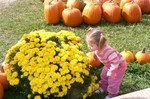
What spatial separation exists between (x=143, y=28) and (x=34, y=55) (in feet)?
9.46

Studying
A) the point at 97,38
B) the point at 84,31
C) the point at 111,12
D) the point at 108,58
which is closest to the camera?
the point at 97,38

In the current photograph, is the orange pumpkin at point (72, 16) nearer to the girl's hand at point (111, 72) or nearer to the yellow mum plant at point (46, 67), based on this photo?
the yellow mum plant at point (46, 67)

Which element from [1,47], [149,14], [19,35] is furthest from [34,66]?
[149,14]

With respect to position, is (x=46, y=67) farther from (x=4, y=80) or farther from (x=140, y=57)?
(x=140, y=57)

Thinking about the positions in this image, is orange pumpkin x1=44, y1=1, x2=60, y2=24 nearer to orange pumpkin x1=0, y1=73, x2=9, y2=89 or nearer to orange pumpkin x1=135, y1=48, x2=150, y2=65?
orange pumpkin x1=135, y1=48, x2=150, y2=65

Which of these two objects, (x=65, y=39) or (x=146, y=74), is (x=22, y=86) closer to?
(x=65, y=39)

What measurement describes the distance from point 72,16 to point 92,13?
0.37m

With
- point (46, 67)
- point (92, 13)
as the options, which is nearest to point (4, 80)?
point (46, 67)

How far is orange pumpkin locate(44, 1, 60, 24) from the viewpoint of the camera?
6.34 meters

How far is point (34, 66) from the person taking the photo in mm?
3879

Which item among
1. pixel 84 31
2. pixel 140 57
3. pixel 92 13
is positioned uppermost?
pixel 92 13

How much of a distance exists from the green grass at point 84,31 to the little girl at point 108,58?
286mm

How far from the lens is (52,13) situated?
637cm

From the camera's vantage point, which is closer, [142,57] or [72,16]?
[142,57]
